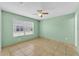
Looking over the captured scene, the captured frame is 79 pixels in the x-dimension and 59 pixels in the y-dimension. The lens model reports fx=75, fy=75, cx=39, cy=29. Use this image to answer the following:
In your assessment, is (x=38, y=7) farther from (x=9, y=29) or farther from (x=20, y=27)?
(x=9, y=29)

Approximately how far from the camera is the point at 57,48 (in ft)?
5.50

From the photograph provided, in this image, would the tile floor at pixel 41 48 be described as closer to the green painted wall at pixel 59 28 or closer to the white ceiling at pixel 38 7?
the green painted wall at pixel 59 28

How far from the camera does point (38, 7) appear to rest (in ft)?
4.48

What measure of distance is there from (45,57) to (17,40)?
2.25 feet

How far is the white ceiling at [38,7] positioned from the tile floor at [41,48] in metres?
0.57

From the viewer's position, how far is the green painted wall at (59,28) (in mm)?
1485

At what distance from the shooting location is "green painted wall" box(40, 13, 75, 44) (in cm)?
148

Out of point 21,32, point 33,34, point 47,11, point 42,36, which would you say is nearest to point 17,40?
point 21,32

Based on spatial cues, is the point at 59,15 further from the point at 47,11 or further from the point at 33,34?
the point at 33,34

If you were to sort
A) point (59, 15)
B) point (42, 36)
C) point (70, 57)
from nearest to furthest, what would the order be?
point (70, 57) → point (59, 15) → point (42, 36)

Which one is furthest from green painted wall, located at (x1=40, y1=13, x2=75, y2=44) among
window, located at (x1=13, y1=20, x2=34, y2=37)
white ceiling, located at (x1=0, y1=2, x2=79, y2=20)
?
window, located at (x1=13, y1=20, x2=34, y2=37)

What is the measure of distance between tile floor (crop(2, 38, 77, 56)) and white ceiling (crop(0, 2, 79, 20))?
0.57m

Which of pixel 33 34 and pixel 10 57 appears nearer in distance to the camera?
pixel 10 57

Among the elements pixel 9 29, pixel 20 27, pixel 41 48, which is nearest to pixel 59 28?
pixel 41 48
